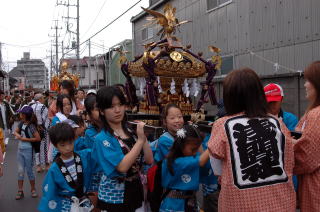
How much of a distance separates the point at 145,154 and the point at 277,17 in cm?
866

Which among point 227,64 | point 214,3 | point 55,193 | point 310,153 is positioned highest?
point 214,3

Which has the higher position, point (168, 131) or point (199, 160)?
point (168, 131)

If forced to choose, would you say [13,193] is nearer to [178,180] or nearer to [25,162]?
[25,162]

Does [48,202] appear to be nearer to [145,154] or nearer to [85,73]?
[145,154]

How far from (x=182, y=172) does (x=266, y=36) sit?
8.90 meters

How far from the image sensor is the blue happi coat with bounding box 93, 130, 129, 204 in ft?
8.32

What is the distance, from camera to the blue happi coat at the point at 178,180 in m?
2.71

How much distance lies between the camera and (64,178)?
3.10 metres

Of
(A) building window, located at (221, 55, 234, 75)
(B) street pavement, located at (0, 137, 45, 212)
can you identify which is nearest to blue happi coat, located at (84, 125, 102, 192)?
(B) street pavement, located at (0, 137, 45, 212)

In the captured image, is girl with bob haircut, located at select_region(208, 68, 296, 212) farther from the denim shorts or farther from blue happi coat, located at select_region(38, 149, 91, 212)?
the denim shorts

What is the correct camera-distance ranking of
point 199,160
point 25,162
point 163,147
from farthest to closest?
point 25,162
point 163,147
point 199,160

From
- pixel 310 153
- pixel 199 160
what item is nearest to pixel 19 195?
pixel 199 160

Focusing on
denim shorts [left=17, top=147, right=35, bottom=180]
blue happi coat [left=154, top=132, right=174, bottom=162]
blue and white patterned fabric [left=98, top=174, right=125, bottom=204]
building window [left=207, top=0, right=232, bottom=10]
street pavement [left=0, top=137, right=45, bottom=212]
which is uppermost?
building window [left=207, top=0, right=232, bottom=10]

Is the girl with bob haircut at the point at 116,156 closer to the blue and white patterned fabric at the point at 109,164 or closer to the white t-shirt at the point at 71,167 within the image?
the blue and white patterned fabric at the point at 109,164
